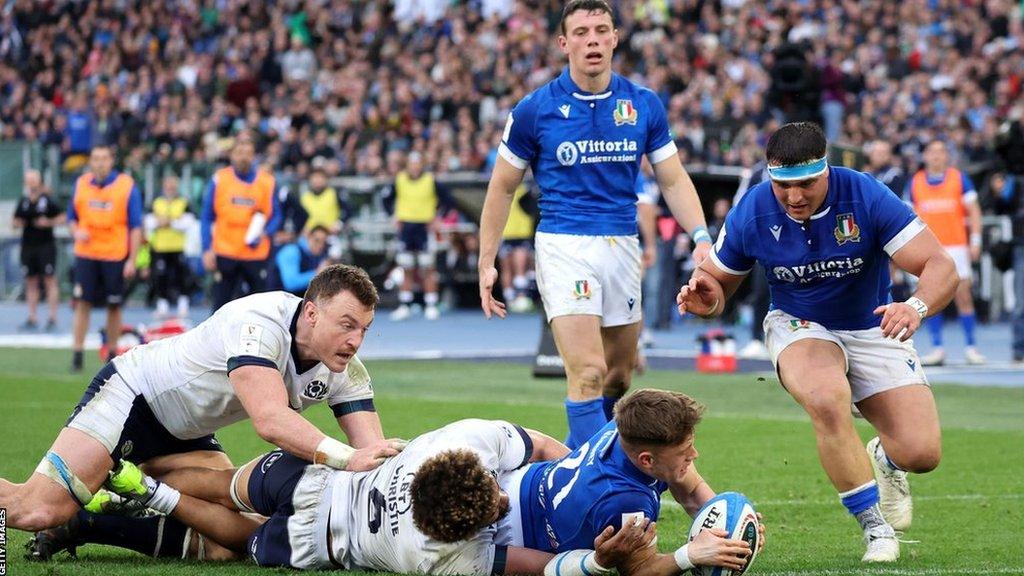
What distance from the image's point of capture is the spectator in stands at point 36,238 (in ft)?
76.9

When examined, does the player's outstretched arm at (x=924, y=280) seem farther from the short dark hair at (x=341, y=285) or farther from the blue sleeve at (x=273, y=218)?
the blue sleeve at (x=273, y=218)

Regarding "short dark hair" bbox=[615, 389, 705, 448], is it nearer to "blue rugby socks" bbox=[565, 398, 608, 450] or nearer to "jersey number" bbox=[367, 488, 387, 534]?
"jersey number" bbox=[367, 488, 387, 534]

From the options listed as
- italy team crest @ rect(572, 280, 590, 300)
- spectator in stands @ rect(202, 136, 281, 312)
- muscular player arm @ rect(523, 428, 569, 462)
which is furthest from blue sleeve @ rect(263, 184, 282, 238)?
muscular player arm @ rect(523, 428, 569, 462)

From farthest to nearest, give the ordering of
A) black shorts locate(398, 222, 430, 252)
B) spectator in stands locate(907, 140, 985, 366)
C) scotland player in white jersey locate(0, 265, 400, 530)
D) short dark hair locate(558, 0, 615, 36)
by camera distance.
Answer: black shorts locate(398, 222, 430, 252) < spectator in stands locate(907, 140, 985, 366) < short dark hair locate(558, 0, 615, 36) < scotland player in white jersey locate(0, 265, 400, 530)

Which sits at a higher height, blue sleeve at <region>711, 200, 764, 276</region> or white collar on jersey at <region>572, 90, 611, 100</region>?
white collar on jersey at <region>572, 90, 611, 100</region>

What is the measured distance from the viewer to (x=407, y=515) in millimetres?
6289

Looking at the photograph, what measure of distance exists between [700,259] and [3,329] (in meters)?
17.3

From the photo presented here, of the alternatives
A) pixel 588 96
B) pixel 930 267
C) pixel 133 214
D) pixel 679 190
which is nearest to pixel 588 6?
pixel 588 96

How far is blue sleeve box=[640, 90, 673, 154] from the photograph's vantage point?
9.02 meters

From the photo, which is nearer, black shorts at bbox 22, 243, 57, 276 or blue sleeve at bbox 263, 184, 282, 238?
blue sleeve at bbox 263, 184, 282, 238

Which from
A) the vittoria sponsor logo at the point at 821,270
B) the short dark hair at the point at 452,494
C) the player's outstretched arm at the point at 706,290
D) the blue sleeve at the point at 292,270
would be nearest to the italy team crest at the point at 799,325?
the vittoria sponsor logo at the point at 821,270

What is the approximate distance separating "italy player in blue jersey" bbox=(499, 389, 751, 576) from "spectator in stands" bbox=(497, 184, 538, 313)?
57.3 ft

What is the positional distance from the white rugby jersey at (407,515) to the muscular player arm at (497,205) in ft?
7.89

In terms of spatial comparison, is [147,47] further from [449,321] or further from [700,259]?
[700,259]
